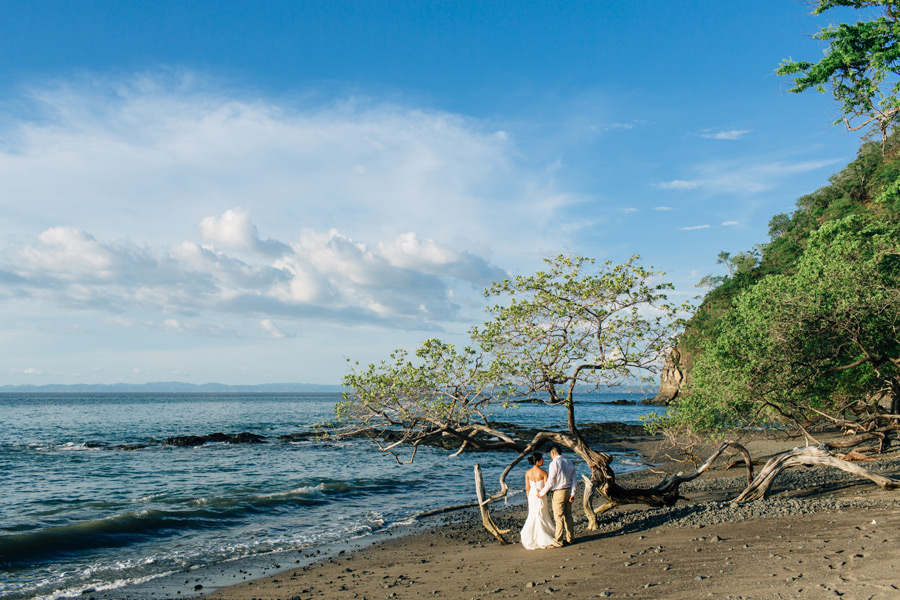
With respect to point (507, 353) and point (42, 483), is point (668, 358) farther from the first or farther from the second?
point (42, 483)

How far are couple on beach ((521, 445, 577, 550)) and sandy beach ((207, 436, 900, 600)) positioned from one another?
0.34 metres

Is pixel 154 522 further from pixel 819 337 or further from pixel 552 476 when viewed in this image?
pixel 819 337

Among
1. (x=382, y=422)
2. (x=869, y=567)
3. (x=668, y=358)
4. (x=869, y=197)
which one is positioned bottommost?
(x=869, y=567)

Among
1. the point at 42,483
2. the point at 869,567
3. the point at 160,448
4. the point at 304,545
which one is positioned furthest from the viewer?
the point at 160,448

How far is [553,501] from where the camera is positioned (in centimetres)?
1221

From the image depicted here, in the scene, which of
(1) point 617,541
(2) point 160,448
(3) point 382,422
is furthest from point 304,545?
(2) point 160,448

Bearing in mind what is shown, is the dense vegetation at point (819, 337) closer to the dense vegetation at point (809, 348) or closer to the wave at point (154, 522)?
the dense vegetation at point (809, 348)

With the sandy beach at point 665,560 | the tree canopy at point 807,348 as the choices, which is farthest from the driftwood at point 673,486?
the tree canopy at point 807,348

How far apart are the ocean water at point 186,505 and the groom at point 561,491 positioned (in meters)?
7.02

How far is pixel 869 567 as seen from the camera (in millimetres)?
8094

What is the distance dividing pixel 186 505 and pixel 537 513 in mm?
15317

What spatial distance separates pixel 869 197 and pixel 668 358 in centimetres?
5494

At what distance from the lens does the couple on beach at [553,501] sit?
11844mm

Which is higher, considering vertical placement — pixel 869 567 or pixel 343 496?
pixel 869 567
